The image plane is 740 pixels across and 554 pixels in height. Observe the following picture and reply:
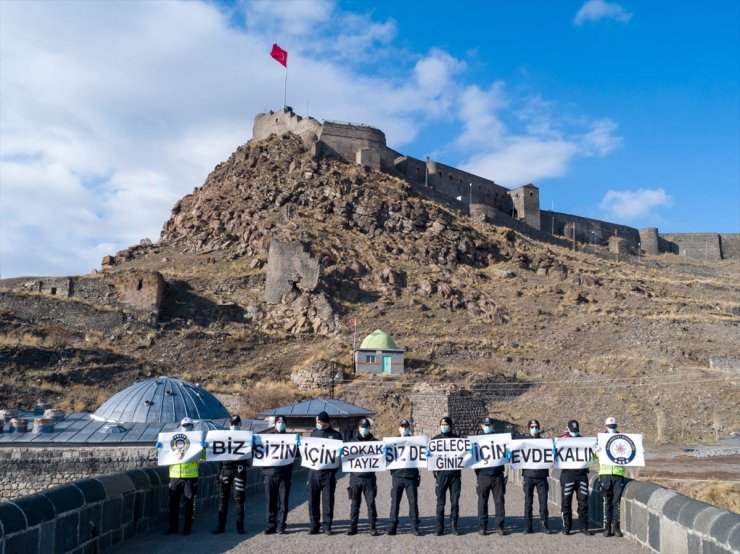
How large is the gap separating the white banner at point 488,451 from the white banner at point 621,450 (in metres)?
1.34

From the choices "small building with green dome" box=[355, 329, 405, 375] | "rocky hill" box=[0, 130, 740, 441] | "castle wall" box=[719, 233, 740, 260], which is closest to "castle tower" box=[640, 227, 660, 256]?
"castle wall" box=[719, 233, 740, 260]

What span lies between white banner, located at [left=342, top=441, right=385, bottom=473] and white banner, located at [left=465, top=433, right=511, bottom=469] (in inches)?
52.5

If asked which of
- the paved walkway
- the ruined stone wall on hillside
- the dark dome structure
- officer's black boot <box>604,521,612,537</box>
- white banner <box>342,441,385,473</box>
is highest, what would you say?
the ruined stone wall on hillside

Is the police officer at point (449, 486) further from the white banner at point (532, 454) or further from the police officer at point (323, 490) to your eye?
the police officer at point (323, 490)

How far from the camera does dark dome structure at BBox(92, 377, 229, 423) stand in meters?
20.8

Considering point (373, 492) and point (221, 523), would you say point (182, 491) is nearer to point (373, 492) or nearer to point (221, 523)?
point (221, 523)

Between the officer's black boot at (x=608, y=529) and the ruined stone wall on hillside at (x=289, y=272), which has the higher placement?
the ruined stone wall on hillside at (x=289, y=272)

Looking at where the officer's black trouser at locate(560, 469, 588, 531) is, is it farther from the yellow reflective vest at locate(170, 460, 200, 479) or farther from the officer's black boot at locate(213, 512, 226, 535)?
the yellow reflective vest at locate(170, 460, 200, 479)

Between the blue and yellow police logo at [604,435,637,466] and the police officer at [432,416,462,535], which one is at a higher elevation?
the blue and yellow police logo at [604,435,637,466]

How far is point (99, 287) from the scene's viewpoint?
40438mm

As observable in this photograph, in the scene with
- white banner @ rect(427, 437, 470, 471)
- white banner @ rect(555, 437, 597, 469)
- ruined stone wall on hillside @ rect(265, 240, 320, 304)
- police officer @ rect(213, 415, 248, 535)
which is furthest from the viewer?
ruined stone wall on hillside @ rect(265, 240, 320, 304)

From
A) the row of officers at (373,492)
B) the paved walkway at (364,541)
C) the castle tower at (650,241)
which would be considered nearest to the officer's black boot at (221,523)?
the row of officers at (373,492)

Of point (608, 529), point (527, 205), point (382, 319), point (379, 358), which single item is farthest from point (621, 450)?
point (527, 205)

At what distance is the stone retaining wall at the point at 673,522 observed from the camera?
6.78m
